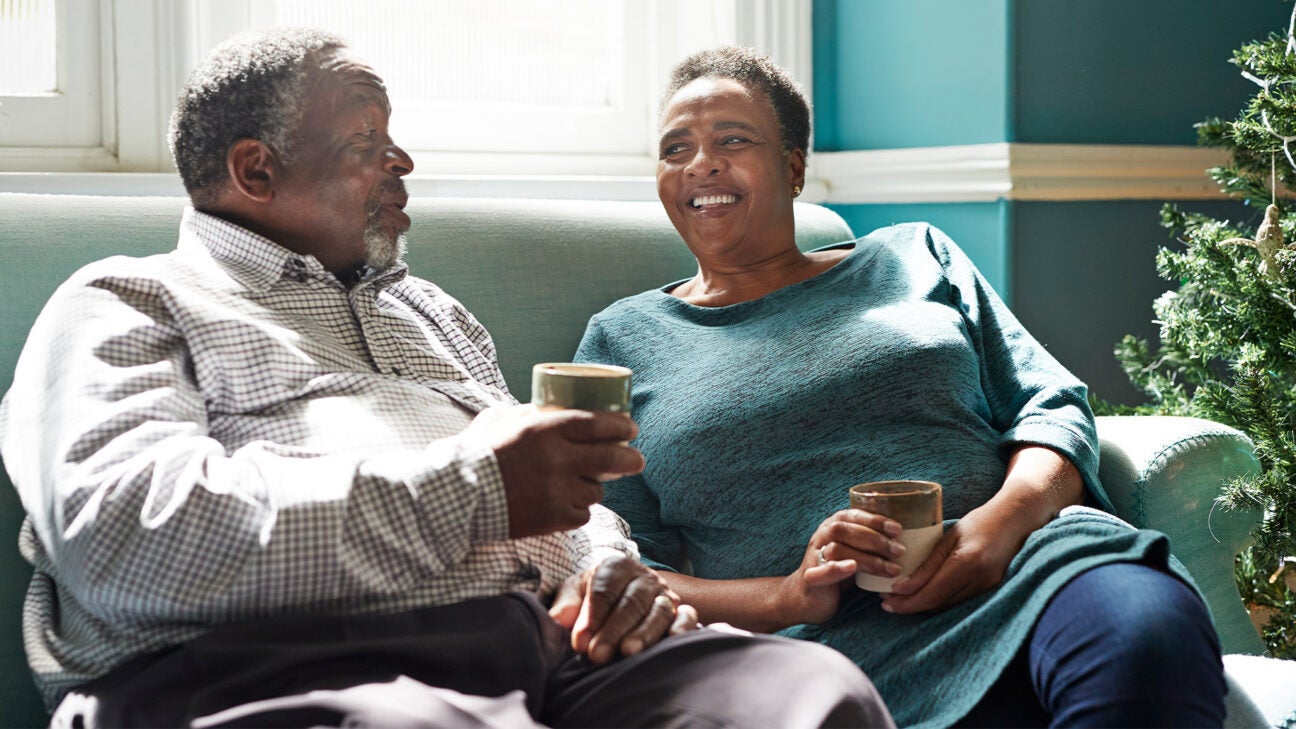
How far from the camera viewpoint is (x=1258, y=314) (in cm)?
200

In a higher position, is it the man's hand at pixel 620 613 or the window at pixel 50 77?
the window at pixel 50 77

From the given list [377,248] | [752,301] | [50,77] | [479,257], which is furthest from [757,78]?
[50,77]

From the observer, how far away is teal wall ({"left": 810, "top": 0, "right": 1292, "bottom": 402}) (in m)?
2.50

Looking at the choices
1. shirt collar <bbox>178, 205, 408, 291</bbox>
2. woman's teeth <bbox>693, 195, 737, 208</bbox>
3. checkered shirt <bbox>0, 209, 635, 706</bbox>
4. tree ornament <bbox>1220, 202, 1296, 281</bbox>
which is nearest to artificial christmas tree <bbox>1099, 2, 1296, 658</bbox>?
tree ornament <bbox>1220, 202, 1296, 281</bbox>

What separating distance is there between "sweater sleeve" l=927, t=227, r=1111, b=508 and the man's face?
0.81 metres

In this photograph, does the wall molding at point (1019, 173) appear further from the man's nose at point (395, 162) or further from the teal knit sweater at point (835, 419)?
the man's nose at point (395, 162)

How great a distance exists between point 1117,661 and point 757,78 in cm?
106

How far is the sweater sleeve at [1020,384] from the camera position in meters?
1.63

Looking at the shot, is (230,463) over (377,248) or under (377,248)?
under

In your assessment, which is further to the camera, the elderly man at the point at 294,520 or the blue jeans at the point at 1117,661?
the blue jeans at the point at 1117,661

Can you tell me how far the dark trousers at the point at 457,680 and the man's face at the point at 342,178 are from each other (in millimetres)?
491

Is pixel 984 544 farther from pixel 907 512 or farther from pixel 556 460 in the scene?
pixel 556 460

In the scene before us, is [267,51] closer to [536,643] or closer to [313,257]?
[313,257]

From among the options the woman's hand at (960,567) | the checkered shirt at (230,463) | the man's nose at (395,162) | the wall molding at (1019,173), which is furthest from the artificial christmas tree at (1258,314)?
the man's nose at (395,162)
